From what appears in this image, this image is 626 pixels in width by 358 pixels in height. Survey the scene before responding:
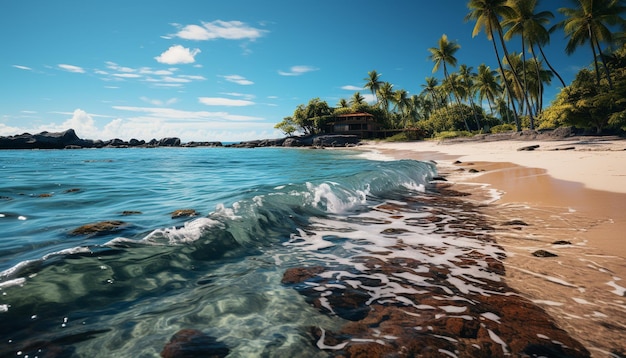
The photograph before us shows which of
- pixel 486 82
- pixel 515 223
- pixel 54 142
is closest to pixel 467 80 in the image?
pixel 486 82

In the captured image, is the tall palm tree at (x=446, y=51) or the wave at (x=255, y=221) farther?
the tall palm tree at (x=446, y=51)

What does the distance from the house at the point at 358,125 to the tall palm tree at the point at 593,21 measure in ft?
113

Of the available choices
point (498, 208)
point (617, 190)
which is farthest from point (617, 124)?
point (498, 208)

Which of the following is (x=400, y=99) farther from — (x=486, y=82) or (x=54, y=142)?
(x=54, y=142)

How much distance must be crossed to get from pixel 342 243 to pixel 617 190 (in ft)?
25.7

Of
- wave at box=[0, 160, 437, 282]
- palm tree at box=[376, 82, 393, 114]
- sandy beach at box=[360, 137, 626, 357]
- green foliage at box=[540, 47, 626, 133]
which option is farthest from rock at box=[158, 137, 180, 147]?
sandy beach at box=[360, 137, 626, 357]

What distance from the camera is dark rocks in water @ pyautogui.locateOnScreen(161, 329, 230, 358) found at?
2.20 metres

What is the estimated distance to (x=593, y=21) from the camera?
29.4 m

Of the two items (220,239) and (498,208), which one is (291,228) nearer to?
(220,239)

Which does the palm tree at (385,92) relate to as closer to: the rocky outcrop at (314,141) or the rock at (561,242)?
the rocky outcrop at (314,141)

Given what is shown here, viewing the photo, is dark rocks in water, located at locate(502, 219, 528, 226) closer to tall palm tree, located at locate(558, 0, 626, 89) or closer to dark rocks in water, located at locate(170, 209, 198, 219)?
dark rocks in water, located at locate(170, 209, 198, 219)

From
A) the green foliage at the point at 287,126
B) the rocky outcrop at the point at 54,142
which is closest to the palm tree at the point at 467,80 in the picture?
the green foliage at the point at 287,126

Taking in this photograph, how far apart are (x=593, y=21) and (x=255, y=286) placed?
41.9 m

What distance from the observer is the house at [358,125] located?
6366 cm
